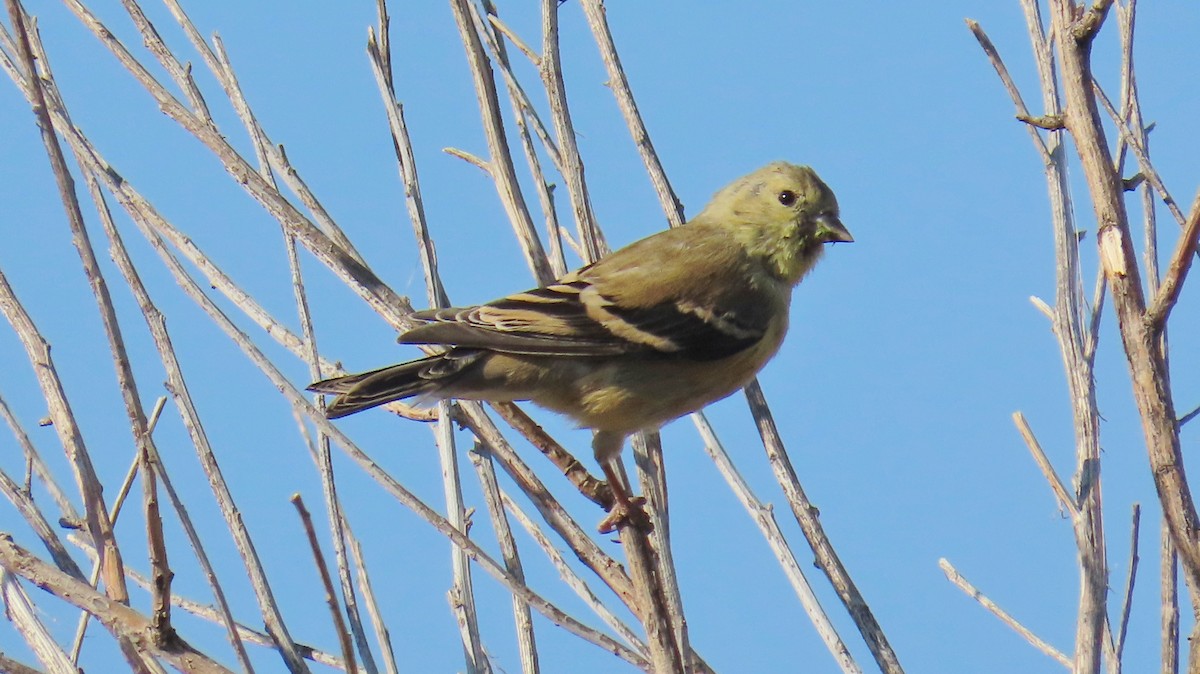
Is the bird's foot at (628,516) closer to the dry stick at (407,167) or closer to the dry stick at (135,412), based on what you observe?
the dry stick at (407,167)

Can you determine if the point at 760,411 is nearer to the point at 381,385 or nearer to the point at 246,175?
the point at 381,385

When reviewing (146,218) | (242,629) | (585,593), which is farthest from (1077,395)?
(146,218)

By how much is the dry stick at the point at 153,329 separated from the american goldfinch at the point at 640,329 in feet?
1.52

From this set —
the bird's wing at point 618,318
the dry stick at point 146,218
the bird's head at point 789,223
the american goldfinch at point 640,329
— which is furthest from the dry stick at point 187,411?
the bird's head at point 789,223

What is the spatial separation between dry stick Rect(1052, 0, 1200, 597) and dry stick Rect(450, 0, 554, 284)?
130cm

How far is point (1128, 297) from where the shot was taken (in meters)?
1.99

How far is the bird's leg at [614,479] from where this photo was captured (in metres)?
3.26

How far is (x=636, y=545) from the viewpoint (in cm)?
270

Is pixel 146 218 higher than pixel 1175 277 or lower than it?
higher

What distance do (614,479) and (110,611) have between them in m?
1.65

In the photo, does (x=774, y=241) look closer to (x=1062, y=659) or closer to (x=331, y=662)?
(x=1062, y=659)

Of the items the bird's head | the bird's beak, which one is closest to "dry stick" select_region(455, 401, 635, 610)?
the bird's head

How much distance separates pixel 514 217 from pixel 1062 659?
170cm

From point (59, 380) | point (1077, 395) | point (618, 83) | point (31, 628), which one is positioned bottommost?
point (31, 628)
